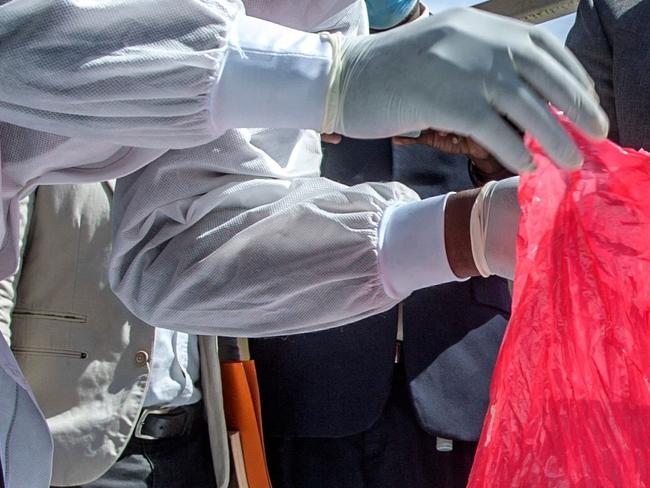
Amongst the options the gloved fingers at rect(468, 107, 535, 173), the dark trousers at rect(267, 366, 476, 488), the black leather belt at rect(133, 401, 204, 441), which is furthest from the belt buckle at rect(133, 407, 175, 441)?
the gloved fingers at rect(468, 107, 535, 173)

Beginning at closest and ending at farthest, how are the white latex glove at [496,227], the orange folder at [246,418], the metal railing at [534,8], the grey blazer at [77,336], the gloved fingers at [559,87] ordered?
the gloved fingers at [559,87] < the white latex glove at [496,227] < the grey blazer at [77,336] < the orange folder at [246,418] < the metal railing at [534,8]

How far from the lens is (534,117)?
50 centimetres

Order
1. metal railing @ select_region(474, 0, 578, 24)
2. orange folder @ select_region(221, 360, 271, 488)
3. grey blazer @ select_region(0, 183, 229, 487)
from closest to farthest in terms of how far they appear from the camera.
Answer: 1. grey blazer @ select_region(0, 183, 229, 487)
2. orange folder @ select_region(221, 360, 271, 488)
3. metal railing @ select_region(474, 0, 578, 24)

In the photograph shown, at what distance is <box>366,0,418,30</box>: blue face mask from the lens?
1.27m

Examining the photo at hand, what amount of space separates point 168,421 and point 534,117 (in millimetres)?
785

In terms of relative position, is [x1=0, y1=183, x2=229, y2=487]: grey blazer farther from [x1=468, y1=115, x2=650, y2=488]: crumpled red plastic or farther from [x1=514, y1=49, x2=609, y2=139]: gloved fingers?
[x1=514, y1=49, x2=609, y2=139]: gloved fingers

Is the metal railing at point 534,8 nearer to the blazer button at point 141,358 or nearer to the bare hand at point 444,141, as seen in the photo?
the bare hand at point 444,141

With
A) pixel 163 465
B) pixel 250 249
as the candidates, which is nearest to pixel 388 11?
pixel 250 249

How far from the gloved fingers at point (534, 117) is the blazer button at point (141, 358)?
0.72 meters

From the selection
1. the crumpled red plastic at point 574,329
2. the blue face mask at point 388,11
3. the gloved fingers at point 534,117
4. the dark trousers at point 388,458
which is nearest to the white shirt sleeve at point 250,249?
the crumpled red plastic at point 574,329

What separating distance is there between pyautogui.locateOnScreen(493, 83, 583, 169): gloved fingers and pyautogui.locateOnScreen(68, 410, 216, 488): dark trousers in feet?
2.54

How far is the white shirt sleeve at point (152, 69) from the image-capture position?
21.3 inches

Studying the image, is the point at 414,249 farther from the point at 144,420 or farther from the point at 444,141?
the point at 144,420

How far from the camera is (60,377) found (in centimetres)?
106
